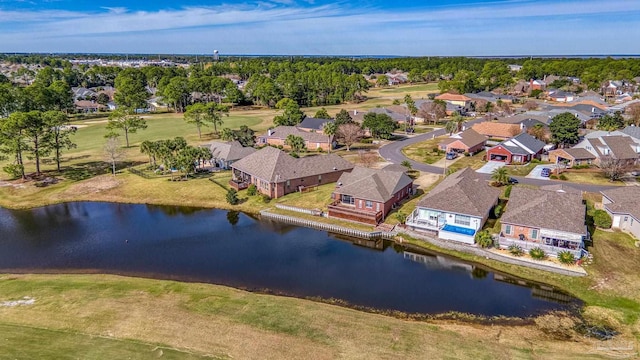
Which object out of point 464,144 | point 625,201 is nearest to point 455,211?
point 625,201

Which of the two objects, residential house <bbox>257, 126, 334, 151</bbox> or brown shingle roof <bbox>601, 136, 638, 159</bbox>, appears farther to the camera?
residential house <bbox>257, 126, 334, 151</bbox>

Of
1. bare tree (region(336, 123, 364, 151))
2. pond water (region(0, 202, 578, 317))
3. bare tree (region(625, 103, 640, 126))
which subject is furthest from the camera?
bare tree (region(625, 103, 640, 126))

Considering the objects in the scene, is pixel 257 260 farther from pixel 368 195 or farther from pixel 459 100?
pixel 459 100

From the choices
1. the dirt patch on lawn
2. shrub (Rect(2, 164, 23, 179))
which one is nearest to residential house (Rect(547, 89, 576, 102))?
the dirt patch on lawn

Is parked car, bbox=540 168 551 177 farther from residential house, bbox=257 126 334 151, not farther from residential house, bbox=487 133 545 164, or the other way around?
residential house, bbox=257 126 334 151

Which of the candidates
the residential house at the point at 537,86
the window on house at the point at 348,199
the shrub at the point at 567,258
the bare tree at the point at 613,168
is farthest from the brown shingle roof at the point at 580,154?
the residential house at the point at 537,86

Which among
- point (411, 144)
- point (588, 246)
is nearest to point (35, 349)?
point (588, 246)

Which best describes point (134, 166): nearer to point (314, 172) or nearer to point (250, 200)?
point (250, 200)

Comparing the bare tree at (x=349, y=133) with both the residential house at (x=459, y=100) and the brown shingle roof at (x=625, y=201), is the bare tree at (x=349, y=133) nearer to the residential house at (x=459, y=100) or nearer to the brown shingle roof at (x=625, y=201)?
the brown shingle roof at (x=625, y=201)
